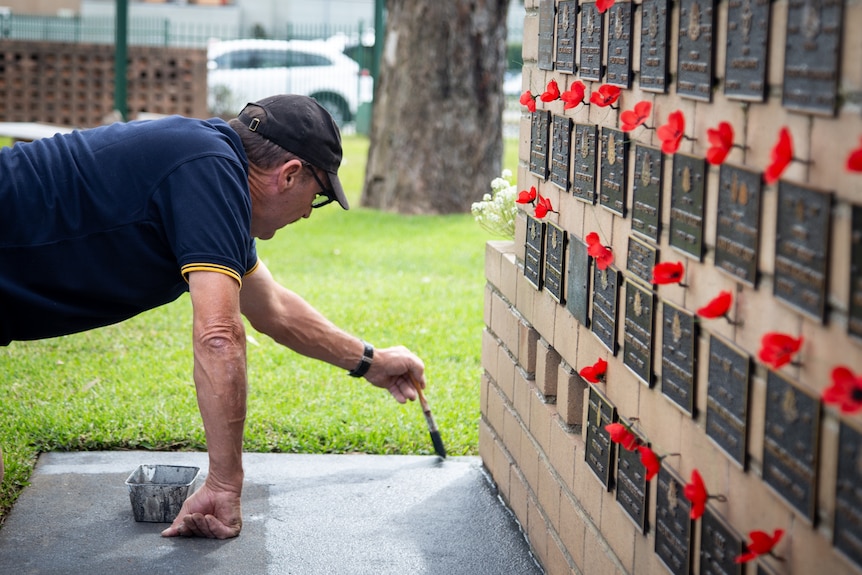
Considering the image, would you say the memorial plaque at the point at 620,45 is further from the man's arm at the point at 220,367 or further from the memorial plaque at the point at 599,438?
the man's arm at the point at 220,367

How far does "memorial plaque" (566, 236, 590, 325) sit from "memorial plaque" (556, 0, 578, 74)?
1.75 feet

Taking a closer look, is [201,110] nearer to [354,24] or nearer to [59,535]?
[59,535]

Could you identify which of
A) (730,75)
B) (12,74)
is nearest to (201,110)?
(12,74)

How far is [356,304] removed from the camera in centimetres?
774

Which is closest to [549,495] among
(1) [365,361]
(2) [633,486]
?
(2) [633,486]

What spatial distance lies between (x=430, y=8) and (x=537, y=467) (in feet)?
29.2

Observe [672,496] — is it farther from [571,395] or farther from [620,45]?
[620,45]

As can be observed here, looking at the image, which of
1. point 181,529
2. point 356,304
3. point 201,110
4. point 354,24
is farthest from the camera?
point 354,24

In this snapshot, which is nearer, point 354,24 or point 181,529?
point 181,529

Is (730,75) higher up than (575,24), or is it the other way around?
(575,24)

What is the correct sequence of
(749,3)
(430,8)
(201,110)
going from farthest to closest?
(201,110) < (430,8) < (749,3)

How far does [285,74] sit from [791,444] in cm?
2129

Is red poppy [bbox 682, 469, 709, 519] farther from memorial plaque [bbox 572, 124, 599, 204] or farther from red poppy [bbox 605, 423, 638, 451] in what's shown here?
memorial plaque [bbox 572, 124, 599, 204]

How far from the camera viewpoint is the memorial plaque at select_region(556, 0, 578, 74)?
10.9 feet
